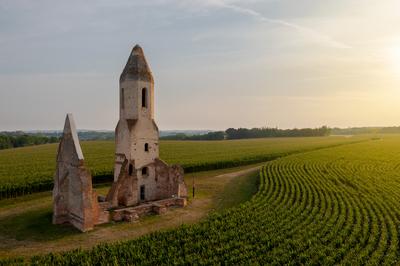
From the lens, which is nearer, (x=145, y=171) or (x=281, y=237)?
(x=281, y=237)

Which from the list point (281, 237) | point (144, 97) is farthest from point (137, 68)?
point (281, 237)

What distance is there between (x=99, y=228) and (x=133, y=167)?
20.0 ft

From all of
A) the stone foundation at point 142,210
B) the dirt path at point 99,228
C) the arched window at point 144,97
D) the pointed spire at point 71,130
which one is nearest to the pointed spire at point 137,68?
the arched window at point 144,97

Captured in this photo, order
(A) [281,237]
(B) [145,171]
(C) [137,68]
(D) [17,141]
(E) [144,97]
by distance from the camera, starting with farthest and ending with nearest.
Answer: (D) [17,141], (B) [145,171], (E) [144,97], (C) [137,68], (A) [281,237]

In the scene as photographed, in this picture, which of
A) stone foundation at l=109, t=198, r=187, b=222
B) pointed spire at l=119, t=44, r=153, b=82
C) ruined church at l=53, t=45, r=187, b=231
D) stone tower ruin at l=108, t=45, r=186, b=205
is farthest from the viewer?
pointed spire at l=119, t=44, r=153, b=82

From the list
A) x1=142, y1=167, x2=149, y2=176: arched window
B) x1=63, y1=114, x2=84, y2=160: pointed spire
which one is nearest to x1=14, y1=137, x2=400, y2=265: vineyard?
x1=63, y1=114, x2=84, y2=160: pointed spire

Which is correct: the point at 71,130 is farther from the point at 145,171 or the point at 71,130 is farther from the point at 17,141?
the point at 17,141

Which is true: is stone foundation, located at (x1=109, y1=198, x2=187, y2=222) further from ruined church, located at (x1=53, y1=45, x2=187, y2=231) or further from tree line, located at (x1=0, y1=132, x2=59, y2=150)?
tree line, located at (x1=0, y1=132, x2=59, y2=150)

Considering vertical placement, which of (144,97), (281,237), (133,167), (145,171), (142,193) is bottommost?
(281,237)

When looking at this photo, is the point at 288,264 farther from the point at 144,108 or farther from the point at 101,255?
the point at 144,108

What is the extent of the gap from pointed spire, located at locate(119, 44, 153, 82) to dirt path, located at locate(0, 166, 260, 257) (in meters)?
10.3

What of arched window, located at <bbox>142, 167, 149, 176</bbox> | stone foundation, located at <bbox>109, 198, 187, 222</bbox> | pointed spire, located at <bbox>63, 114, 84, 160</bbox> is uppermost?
pointed spire, located at <bbox>63, 114, 84, 160</bbox>

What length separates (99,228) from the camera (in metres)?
19.2

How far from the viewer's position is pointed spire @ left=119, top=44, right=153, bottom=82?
969 inches
